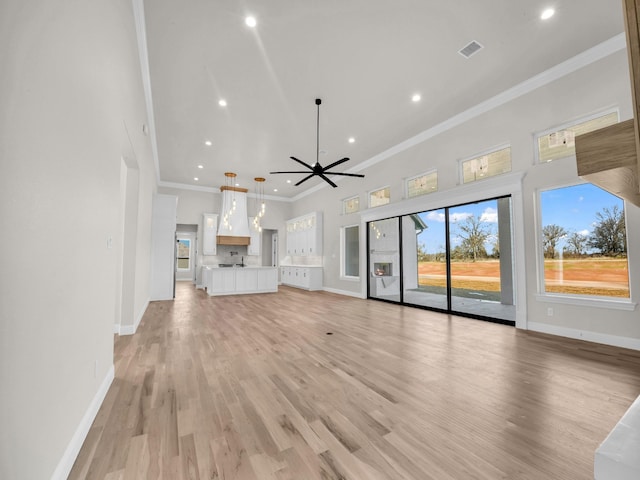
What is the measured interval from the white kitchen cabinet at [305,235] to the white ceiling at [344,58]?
3.89 meters

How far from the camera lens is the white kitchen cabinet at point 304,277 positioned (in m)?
9.13

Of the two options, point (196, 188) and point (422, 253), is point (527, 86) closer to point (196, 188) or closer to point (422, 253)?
point (422, 253)

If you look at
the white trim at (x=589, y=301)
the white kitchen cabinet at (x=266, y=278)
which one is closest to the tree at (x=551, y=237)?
the white trim at (x=589, y=301)

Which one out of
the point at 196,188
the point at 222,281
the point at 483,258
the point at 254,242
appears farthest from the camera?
the point at 254,242

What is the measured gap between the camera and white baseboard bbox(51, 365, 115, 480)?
4.42 feet

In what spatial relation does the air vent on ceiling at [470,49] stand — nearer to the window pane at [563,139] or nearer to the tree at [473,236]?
the window pane at [563,139]

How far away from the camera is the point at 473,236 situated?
5180mm

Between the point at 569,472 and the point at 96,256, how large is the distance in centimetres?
308

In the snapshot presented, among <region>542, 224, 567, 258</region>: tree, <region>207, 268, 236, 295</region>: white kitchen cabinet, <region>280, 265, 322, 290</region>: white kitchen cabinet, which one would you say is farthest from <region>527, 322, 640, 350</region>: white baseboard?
<region>207, 268, 236, 295</region>: white kitchen cabinet

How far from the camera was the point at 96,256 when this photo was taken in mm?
1966

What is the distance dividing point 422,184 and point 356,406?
5027 millimetres

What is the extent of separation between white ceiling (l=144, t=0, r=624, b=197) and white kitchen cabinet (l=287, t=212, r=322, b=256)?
3.89 meters

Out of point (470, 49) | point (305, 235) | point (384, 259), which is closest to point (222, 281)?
point (305, 235)

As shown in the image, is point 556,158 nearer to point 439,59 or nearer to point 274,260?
point 439,59
